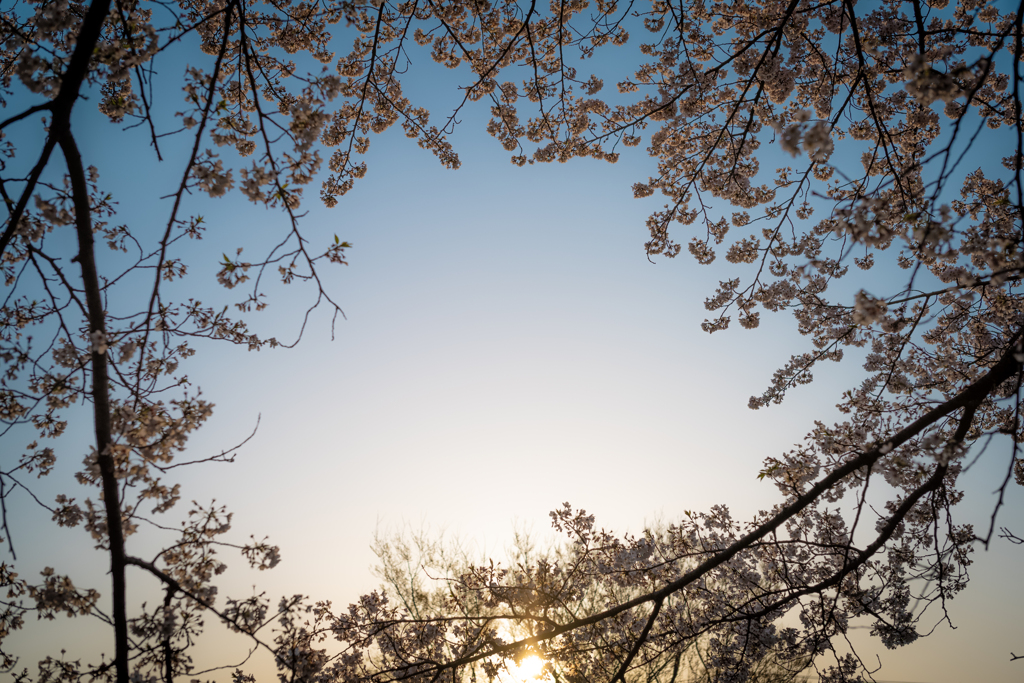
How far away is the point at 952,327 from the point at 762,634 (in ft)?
14.8

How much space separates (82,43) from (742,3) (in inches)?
214

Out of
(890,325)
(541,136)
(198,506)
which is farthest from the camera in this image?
(541,136)

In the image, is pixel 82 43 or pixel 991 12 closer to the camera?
pixel 82 43

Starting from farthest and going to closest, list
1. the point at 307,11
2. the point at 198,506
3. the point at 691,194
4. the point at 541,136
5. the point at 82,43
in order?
the point at 541,136, the point at 691,194, the point at 307,11, the point at 198,506, the point at 82,43

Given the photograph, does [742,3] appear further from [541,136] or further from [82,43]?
[82,43]

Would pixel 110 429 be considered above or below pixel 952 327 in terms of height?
above

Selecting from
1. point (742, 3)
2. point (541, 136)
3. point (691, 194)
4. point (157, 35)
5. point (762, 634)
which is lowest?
point (762, 634)

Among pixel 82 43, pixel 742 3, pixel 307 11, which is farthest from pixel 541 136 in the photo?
pixel 82 43

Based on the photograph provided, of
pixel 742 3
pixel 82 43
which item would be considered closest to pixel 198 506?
pixel 82 43

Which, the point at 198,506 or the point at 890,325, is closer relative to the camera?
the point at 198,506

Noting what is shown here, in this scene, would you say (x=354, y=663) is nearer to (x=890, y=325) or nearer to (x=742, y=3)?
(x=890, y=325)

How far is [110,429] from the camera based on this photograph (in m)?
2.24

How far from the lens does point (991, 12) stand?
5.11 meters

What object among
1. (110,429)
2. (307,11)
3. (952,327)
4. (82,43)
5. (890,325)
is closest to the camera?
(82,43)
